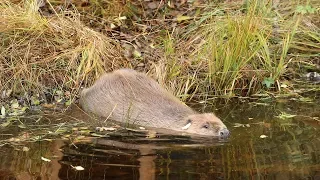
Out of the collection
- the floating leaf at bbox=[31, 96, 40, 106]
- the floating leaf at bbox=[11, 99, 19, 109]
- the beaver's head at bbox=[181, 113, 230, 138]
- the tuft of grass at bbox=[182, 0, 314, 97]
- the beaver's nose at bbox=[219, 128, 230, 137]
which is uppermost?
the tuft of grass at bbox=[182, 0, 314, 97]

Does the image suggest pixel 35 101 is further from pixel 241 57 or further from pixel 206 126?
pixel 241 57

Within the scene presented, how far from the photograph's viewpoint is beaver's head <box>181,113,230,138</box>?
5.44 meters

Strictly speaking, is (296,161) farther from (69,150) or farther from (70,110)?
(70,110)

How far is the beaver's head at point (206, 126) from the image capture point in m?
5.44

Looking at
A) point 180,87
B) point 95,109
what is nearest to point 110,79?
point 95,109

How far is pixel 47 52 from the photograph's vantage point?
7078 mm

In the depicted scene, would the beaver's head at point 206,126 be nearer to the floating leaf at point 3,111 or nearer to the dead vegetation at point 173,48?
the dead vegetation at point 173,48

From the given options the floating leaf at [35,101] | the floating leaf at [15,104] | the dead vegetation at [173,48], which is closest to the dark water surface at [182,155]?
the floating leaf at [15,104]

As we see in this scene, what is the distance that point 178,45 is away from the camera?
24.3 ft

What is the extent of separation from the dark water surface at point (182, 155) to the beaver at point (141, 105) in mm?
272

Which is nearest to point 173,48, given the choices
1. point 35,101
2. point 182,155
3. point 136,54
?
point 136,54

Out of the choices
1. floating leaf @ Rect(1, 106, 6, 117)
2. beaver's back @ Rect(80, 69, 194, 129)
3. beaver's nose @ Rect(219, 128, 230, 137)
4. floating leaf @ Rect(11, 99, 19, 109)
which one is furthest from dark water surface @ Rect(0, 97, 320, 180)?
floating leaf @ Rect(11, 99, 19, 109)

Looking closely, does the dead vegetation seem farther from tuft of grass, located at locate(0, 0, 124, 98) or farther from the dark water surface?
the dark water surface

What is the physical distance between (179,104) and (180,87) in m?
0.56
